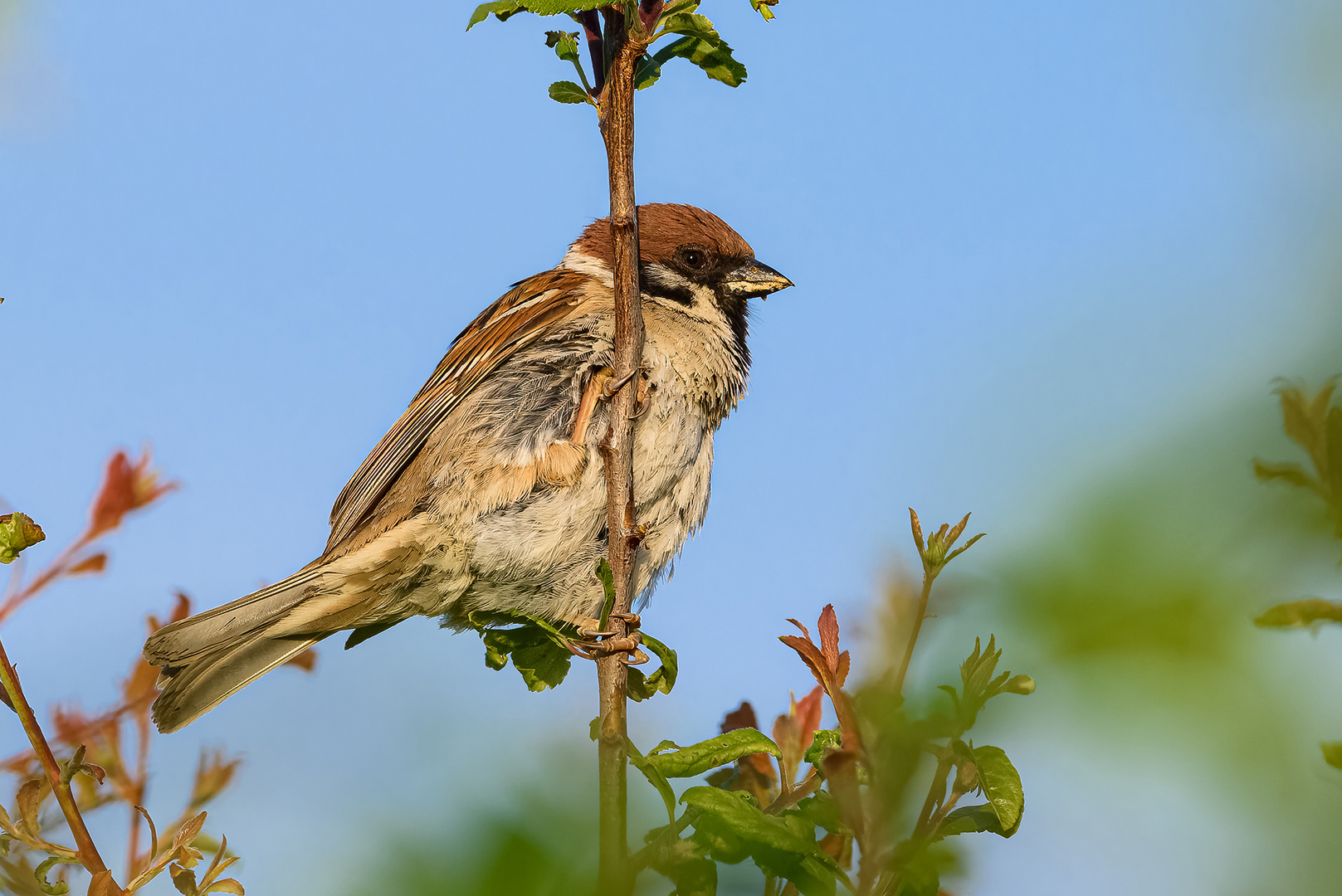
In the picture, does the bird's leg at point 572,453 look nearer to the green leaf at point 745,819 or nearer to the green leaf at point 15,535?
the green leaf at point 15,535

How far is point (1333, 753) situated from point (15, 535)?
157 centimetres

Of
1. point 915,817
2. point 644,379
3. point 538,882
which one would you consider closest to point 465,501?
point 644,379

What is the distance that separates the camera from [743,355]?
12.9 ft

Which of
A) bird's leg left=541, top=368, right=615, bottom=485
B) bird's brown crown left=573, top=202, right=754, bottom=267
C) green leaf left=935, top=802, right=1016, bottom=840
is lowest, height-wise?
green leaf left=935, top=802, right=1016, bottom=840

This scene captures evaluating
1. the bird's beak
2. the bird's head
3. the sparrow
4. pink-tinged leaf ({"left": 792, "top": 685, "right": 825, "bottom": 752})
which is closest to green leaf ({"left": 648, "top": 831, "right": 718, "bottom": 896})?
pink-tinged leaf ({"left": 792, "top": 685, "right": 825, "bottom": 752})

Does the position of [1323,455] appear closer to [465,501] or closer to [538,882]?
[538,882]

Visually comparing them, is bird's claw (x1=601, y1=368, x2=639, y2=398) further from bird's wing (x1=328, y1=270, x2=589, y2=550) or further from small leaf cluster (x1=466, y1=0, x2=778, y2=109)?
bird's wing (x1=328, y1=270, x2=589, y2=550)

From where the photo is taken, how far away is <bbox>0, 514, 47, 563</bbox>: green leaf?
161cm

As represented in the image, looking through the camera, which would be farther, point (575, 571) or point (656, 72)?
point (575, 571)

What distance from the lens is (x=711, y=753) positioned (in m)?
1.63

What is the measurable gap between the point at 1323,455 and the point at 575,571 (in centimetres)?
277

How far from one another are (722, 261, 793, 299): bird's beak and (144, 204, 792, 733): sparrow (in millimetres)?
291

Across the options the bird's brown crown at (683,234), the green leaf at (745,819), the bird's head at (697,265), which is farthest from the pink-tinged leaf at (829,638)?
the bird's brown crown at (683,234)

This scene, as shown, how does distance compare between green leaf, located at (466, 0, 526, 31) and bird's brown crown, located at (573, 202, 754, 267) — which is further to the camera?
bird's brown crown, located at (573, 202, 754, 267)
